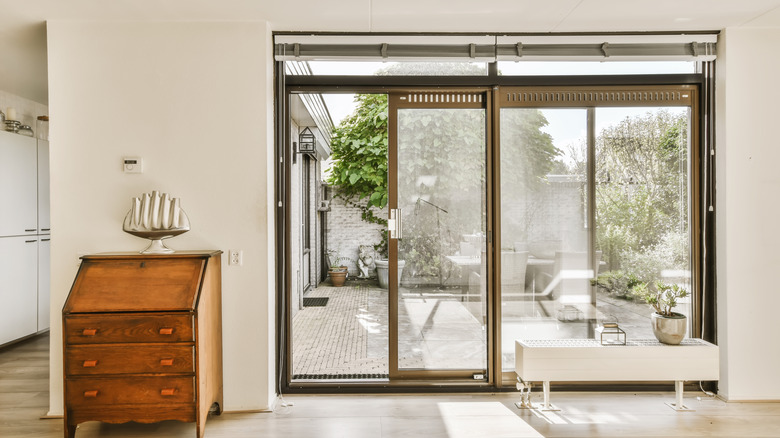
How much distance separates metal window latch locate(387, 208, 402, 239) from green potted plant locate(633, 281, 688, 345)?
180 cm

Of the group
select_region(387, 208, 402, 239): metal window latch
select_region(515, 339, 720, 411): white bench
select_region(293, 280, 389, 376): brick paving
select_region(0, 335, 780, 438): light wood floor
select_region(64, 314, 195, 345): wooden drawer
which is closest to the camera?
select_region(64, 314, 195, 345): wooden drawer

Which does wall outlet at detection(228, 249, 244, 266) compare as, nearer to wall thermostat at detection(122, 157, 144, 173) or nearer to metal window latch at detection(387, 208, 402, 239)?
wall thermostat at detection(122, 157, 144, 173)

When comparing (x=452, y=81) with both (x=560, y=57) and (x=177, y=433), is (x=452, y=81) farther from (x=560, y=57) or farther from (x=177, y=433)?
(x=177, y=433)

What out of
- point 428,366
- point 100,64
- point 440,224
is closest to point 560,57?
point 440,224

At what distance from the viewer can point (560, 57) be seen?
3.05m

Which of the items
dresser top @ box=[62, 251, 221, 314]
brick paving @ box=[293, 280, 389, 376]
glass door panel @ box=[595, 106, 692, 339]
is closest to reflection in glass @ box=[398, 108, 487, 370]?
brick paving @ box=[293, 280, 389, 376]

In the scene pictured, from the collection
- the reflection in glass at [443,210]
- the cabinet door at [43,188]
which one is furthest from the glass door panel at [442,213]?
the cabinet door at [43,188]

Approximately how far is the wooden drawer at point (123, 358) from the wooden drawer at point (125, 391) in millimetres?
52

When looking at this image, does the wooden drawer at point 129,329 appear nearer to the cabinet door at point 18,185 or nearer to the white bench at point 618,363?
the white bench at point 618,363

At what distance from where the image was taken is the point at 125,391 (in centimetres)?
240

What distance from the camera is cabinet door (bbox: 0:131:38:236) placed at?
414cm

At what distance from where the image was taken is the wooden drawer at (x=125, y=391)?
239cm

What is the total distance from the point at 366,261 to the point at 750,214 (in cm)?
613

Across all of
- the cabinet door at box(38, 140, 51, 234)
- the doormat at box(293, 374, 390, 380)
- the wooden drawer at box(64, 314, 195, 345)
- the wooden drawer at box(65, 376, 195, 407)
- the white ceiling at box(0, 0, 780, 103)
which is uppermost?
the white ceiling at box(0, 0, 780, 103)
